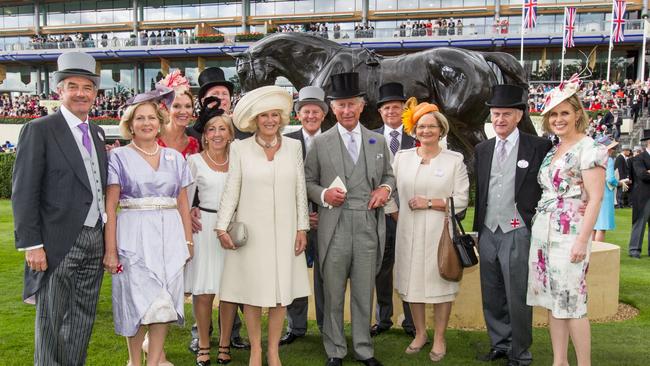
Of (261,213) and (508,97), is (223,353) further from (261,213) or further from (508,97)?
(508,97)

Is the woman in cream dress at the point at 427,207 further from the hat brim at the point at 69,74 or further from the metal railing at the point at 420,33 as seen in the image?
the metal railing at the point at 420,33

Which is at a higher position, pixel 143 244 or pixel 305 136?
pixel 305 136

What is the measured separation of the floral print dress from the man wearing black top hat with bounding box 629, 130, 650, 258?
18.5ft

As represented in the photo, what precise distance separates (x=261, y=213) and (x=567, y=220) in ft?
6.11

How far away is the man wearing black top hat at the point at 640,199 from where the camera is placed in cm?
840

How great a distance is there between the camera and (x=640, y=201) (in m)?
8.55

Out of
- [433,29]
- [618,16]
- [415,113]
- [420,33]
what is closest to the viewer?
[415,113]

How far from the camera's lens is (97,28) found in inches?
1854

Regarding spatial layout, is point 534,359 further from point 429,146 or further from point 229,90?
point 229,90

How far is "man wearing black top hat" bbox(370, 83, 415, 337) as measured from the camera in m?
4.78

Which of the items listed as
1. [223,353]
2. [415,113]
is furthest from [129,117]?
[415,113]

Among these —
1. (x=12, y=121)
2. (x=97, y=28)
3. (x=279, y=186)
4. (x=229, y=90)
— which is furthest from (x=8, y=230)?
(x=97, y=28)

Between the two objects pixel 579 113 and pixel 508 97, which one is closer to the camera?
pixel 579 113

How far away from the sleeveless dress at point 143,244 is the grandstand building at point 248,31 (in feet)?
107
